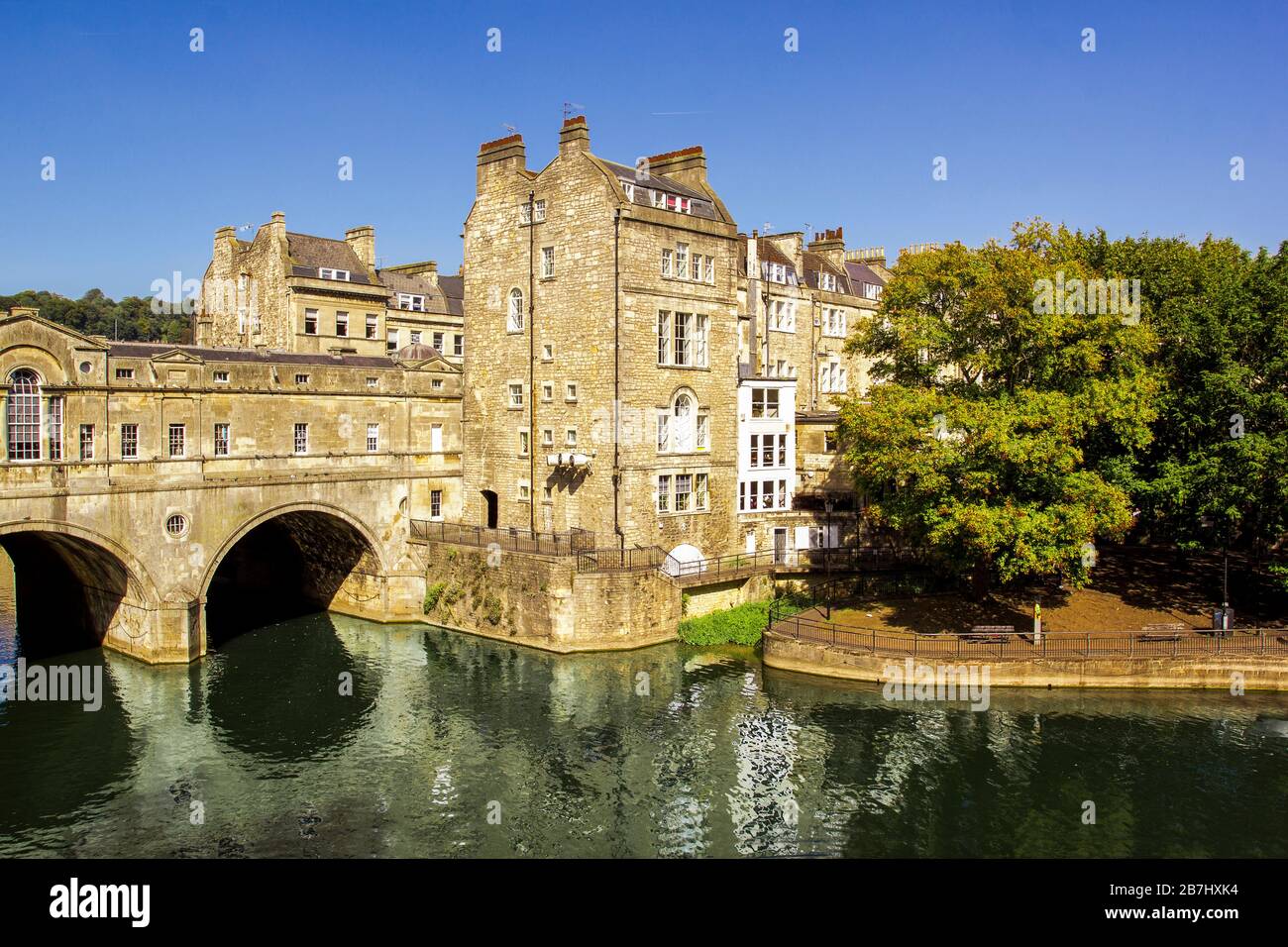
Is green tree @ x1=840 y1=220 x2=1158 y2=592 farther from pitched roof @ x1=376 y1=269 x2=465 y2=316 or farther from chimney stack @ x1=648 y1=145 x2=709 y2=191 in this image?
pitched roof @ x1=376 y1=269 x2=465 y2=316

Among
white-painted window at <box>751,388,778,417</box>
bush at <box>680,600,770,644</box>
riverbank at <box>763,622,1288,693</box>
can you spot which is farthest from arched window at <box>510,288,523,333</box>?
riverbank at <box>763,622,1288,693</box>

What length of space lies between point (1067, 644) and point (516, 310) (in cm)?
2576

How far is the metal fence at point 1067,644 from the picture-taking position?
34.3 metres

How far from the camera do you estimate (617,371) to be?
41250 millimetres

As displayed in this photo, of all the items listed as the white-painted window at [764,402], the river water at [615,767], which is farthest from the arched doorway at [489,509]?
the white-painted window at [764,402]

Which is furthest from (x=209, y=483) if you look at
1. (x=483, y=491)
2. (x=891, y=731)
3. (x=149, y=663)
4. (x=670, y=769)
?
(x=891, y=731)

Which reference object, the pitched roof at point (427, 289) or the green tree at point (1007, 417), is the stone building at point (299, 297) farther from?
the green tree at point (1007, 417)

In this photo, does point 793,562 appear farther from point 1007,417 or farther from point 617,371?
point 1007,417

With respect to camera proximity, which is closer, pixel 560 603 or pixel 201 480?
pixel 560 603

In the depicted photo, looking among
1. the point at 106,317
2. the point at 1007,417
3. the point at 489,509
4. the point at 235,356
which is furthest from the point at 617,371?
the point at 106,317

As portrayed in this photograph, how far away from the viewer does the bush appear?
40.2 metres

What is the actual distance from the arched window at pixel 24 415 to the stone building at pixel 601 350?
710 inches
